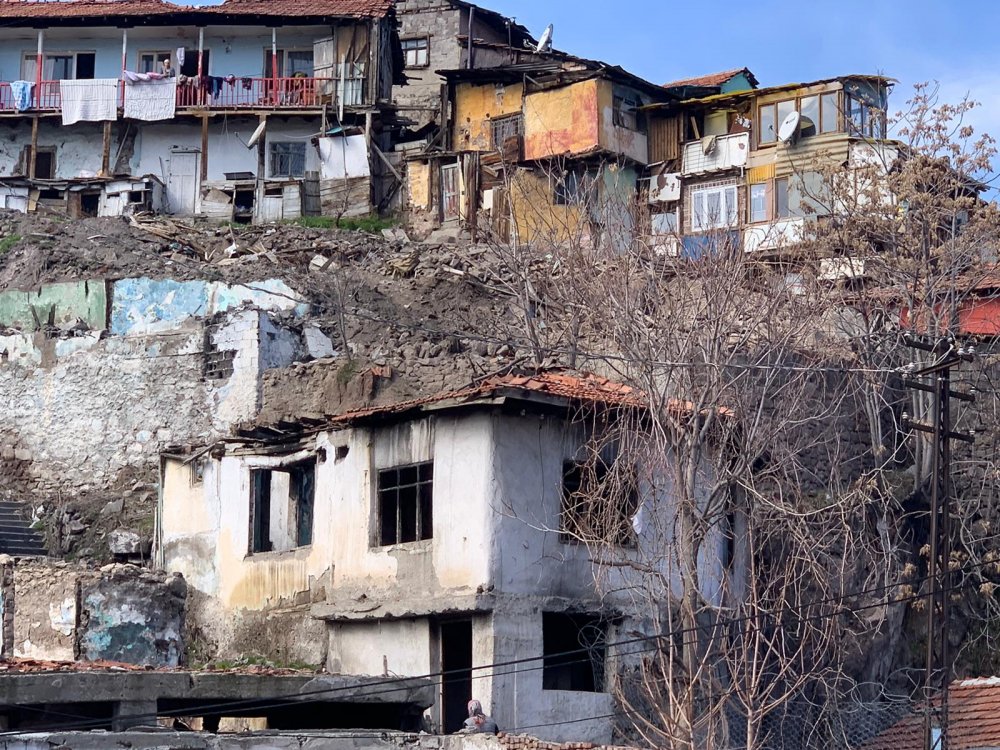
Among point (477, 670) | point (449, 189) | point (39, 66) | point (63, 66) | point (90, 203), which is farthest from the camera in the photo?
point (63, 66)

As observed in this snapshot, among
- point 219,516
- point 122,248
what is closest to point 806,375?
point 219,516

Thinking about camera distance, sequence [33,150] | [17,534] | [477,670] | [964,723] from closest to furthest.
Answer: [477,670], [964,723], [17,534], [33,150]

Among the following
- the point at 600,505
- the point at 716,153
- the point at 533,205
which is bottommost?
the point at 600,505

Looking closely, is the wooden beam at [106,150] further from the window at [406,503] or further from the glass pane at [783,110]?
the window at [406,503]

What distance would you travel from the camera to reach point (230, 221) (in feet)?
132

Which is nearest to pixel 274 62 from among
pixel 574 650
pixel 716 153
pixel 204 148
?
pixel 204 148

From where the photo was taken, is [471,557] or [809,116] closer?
[471,557]

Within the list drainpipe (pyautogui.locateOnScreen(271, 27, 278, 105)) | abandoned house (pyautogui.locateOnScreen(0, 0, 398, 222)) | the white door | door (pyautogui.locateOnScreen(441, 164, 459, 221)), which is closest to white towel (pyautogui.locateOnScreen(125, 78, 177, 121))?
abandoned house (pyautogui.locateOnScreen(0, 0, 398, 222))

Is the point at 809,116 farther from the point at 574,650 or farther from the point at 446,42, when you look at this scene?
the point at 574,650

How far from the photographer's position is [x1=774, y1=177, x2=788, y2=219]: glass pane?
3941 cm

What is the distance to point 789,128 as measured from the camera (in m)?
39.6

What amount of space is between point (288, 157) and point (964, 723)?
88.8 feet

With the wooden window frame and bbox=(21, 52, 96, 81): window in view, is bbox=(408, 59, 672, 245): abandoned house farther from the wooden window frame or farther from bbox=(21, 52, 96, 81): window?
bbox=(21, 52, 96, 81): window

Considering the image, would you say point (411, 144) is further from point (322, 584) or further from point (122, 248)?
point (322, 584)
